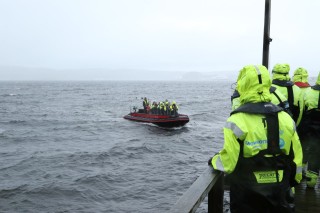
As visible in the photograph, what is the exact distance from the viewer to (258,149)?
2.93 metres

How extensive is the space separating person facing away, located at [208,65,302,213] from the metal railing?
19 cm

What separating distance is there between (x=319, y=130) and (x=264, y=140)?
3.03m

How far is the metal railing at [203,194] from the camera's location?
2.59 meters

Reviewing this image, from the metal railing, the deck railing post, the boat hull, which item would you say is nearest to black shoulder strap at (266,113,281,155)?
the metal railing

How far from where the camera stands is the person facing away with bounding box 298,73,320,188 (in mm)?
5367

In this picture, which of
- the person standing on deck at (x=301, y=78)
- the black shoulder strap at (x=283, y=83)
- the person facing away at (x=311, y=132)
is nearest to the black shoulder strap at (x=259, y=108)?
the black shoulder strap at (x=283, y=83)

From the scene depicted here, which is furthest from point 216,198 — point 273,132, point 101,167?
point 101,167

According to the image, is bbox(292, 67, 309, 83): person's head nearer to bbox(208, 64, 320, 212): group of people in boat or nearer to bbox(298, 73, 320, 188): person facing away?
bbox(298, 73, 320, 188): person facing away

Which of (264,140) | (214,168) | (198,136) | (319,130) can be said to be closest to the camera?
(264,140)

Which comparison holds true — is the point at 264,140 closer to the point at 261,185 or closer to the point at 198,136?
the point at 261,185

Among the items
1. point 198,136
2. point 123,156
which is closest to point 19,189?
point 123,156

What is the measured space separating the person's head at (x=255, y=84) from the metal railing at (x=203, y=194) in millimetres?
773

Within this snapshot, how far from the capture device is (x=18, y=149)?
24.9 meters

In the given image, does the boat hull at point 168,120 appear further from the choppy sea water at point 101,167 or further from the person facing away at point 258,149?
the person facing away at point 258,149
